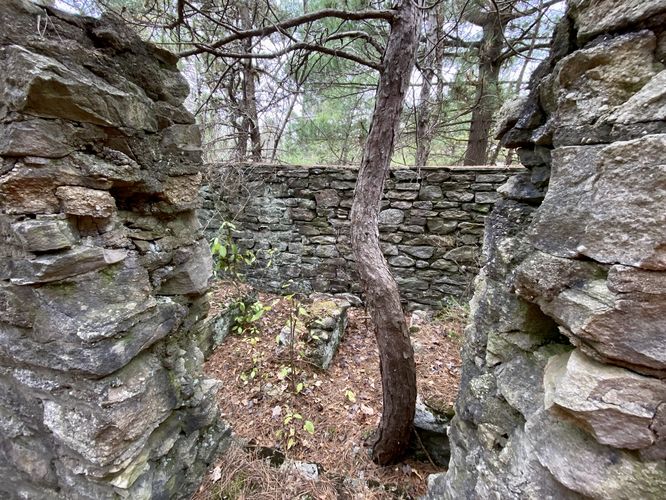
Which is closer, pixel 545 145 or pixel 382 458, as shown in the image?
pixel 545 145

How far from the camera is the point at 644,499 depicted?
0.66 meters

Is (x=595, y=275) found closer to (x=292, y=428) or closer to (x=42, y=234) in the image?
(x=42, y=234)

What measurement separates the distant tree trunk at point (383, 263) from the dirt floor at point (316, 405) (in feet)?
0.80

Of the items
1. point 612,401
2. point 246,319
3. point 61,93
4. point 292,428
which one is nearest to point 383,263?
point 612,401

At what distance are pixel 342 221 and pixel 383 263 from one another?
1.71 m

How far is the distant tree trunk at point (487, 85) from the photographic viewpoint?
3.94 metres

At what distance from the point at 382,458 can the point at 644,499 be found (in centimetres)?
169

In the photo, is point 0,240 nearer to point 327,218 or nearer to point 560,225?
point 560,225

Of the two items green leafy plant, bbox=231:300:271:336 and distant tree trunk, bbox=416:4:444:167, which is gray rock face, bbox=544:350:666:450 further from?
distant tree trunk, bbox=416:4:444:167

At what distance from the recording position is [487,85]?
157 inches

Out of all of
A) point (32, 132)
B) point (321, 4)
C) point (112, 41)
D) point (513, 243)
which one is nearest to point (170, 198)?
point (32, 132)

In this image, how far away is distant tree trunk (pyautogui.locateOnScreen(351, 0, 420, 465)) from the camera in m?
1.83

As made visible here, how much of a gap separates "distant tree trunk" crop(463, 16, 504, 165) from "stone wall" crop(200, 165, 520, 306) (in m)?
1.56

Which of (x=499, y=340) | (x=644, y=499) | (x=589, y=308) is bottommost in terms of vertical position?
(x=644, y=499)
